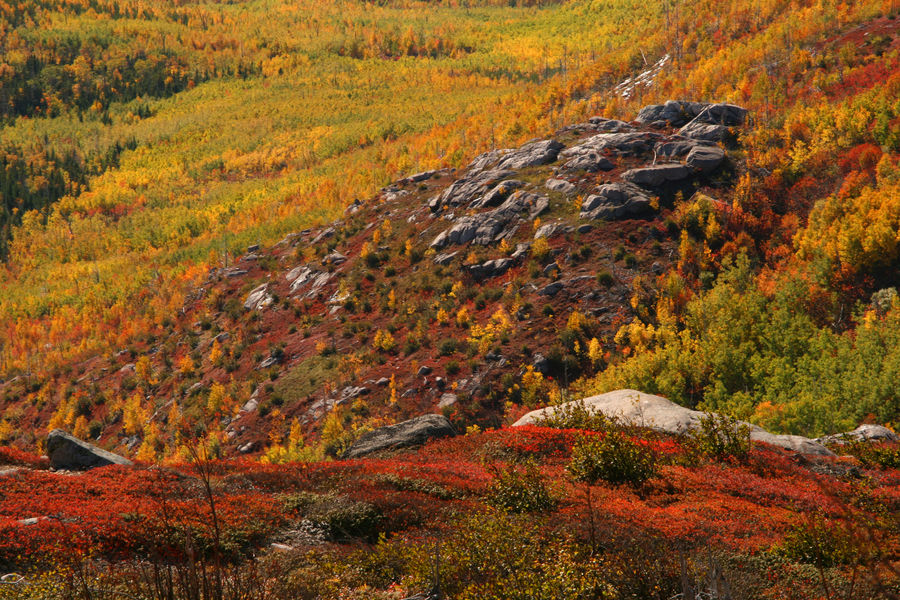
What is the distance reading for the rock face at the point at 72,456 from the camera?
2251cm

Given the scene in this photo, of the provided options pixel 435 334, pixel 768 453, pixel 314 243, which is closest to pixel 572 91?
pixel 314 243

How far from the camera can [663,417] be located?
2545 centimetres

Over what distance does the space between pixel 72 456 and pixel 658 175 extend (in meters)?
61.1

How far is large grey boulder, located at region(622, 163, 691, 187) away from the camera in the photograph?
66.2 m

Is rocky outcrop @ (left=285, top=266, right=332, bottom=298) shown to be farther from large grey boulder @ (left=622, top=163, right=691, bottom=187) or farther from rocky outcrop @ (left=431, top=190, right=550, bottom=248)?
large grey boulder @ (left=622, top=163, right=691, bottom=187)

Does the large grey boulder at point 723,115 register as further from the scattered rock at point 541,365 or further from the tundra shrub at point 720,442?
the tundra shrub at point 720,442

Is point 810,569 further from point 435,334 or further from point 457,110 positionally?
point 457,110

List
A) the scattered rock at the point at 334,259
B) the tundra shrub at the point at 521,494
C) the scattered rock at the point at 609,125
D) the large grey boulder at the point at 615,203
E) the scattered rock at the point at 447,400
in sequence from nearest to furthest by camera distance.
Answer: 1. the tundra shrub at the point at 521,494
2. the scattered rock at the point at 447,400
3. the large grey boulder at the point at 615,203
4. the scattered rock at the point at 609,125
5. the scattered rock at the point at 334,259

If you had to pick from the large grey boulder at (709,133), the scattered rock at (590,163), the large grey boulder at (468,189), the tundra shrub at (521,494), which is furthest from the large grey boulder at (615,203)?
the tundra shrub at (521,494)

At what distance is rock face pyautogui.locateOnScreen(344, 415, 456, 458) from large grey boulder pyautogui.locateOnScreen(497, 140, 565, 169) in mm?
55215

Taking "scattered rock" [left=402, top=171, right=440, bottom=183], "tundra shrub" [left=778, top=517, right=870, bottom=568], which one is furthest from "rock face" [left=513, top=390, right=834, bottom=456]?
"scattered rock" [left=402, top=171, right=440, bottom=183]

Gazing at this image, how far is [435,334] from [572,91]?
264ft

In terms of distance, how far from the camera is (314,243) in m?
90.8

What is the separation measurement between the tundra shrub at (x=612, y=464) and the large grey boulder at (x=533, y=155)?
62507mm
